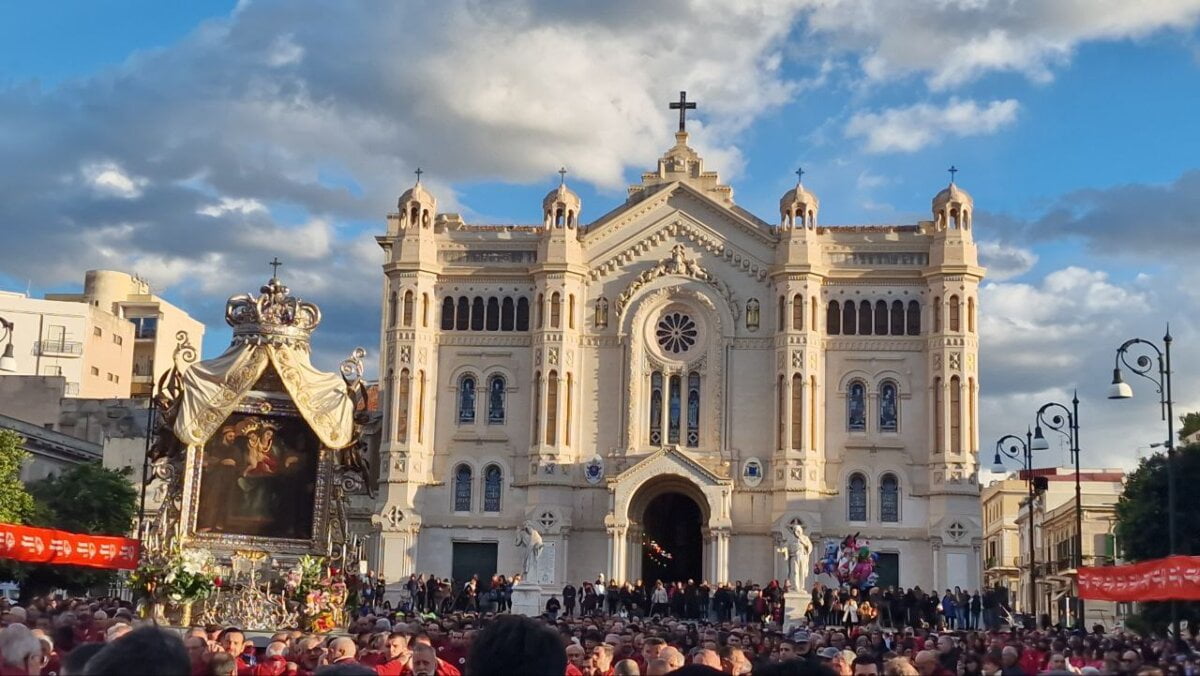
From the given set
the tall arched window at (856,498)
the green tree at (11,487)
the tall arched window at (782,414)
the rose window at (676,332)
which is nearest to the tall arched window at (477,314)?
the rose window at (676,332)

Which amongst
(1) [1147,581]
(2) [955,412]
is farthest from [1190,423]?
(1) [1147,581]

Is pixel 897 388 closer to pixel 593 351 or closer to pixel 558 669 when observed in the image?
pixel 593 351

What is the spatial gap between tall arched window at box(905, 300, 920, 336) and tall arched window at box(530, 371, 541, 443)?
14953 mm

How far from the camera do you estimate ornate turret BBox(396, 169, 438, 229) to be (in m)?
60.2

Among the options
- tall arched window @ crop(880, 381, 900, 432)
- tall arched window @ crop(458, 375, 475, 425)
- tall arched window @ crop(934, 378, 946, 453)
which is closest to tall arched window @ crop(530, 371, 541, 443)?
tall arched window @ crop(458, 375, 475, 425)

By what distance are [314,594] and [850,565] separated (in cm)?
2037

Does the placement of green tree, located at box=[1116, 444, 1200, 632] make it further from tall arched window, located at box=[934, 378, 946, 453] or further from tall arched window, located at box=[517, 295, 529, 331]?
tall arched window, located at box=[517, 295, 529, 331]

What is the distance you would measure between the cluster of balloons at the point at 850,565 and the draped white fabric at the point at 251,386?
1791 cm

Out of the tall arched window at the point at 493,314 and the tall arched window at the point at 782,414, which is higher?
the tall arched window at the point at 493,314

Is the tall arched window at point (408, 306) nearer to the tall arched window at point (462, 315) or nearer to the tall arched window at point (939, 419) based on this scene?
the tall arched window at point (462, 315)

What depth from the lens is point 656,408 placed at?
5862 centimetres

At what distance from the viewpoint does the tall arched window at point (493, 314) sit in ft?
196

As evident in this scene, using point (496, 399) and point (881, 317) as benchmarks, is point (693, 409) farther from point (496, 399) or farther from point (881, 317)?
point (881, 317)

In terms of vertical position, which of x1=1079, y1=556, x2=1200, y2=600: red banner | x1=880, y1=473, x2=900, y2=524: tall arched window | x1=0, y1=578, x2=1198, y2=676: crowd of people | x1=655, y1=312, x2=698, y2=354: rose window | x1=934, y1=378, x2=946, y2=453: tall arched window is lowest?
x1=0, y1=578, x2=1198, y2=676: crowd of people
